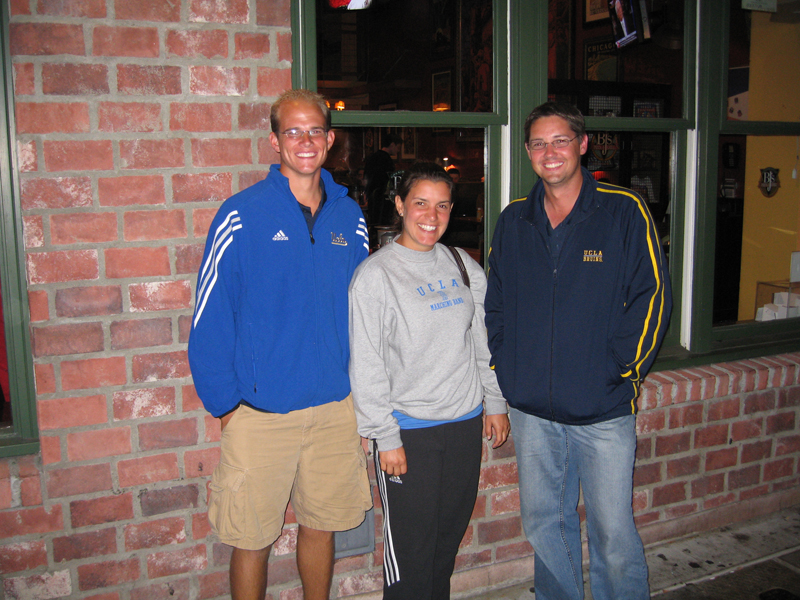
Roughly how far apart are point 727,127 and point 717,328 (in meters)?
1.09

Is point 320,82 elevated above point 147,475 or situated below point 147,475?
above

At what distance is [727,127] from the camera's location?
128 inches

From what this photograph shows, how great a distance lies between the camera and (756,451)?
3422 mm

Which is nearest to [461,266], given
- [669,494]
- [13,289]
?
[13,289]

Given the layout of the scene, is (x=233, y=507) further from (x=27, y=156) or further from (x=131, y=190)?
(x=27, y=156)

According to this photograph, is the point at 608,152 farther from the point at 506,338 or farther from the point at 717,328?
the point at 506,338

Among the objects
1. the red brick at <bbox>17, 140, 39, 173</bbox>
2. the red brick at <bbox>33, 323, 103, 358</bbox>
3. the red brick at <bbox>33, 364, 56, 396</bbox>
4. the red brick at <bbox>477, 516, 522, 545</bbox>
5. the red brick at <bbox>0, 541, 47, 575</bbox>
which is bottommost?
the red brick at <bbox>477, 516, 522, 545</bbox>

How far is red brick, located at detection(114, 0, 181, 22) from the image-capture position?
2205 millimetres

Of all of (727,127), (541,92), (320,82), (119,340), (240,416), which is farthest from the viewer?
(727,127)

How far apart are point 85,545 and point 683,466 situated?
2.87 meters

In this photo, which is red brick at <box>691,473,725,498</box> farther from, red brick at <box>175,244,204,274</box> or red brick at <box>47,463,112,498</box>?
red brick at <box>47,463,112,498</box>

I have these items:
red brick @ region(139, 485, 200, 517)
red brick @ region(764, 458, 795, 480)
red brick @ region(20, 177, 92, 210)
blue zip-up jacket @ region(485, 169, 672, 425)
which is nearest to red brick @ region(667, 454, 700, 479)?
red brick @ region(764, 458, 795, 480)

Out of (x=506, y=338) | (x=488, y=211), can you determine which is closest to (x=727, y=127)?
(x=488, y=211)

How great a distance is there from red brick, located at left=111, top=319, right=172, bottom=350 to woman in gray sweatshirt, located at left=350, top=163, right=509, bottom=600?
0.81 metres
